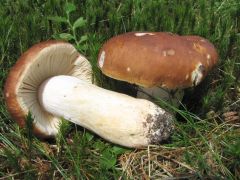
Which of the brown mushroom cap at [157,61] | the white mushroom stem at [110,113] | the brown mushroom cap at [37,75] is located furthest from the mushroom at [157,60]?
the brown mushroom cap at [37,75]

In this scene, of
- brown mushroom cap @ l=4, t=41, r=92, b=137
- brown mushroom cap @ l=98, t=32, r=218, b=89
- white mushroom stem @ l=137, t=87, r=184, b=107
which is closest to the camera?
brown mushroom cap @ l=98, t=32, r=218, b=89

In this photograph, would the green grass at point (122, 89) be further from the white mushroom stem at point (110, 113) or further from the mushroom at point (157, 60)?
the mushroom at point (157, 60)

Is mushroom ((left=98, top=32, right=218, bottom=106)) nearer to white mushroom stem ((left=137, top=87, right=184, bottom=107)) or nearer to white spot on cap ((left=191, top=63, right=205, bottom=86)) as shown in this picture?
white spot on cap ((left=191, top=63, right=205, bottom=86))

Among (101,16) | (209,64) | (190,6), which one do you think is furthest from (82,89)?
(190,6)

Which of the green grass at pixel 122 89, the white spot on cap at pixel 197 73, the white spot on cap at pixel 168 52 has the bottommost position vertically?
the green grass at pixel 122 89

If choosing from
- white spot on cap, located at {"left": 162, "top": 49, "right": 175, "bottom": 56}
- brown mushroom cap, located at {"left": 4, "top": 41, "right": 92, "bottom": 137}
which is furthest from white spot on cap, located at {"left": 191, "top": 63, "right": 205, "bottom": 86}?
brown mushroom cap, located at {"left": 4, "top": 41, "right": 92, "bottom": 137}

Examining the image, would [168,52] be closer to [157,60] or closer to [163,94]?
[157,60]

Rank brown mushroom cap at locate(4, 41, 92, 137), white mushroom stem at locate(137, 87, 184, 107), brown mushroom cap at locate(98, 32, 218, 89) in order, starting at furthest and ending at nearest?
white mushroom stem at locate(137, 87, 184, 107) < brown mushroom cap at locate(4, 41, 92, 137) < brown mushroom cap at locate(98, 32, 218, 89)

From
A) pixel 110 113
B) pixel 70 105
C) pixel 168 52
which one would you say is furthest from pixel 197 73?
pixel 70 105
